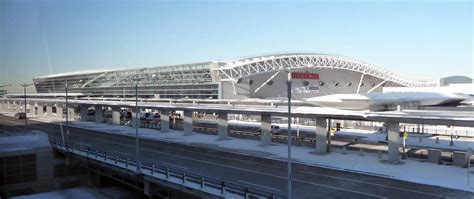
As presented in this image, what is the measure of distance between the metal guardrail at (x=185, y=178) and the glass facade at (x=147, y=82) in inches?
1813

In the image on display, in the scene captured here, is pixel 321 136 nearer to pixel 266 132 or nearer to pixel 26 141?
pixel 266 132

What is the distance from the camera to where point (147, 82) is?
10881cm

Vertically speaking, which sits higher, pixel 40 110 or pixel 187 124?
pixel 40 110

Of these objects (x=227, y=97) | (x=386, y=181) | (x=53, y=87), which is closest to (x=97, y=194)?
(x=386, y=181)

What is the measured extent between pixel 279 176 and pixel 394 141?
1026cm

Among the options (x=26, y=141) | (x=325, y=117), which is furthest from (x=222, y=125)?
(x=26, y=141)

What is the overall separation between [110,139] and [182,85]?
47476 millimetres

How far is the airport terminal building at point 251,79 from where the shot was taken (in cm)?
9038

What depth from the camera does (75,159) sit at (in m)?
37.7

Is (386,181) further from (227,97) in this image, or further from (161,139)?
(227,97)

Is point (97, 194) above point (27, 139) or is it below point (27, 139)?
below

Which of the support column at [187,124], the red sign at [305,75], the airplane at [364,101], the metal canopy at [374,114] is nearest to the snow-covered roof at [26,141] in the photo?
the metal canopy at [374,114]

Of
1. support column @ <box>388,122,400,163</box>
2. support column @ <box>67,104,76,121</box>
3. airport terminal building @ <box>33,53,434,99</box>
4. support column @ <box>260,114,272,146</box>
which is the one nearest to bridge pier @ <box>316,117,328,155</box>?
support column @ <box>388,122,400,163</box>

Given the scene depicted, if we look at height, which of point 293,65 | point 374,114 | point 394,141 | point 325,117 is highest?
point 293,65
